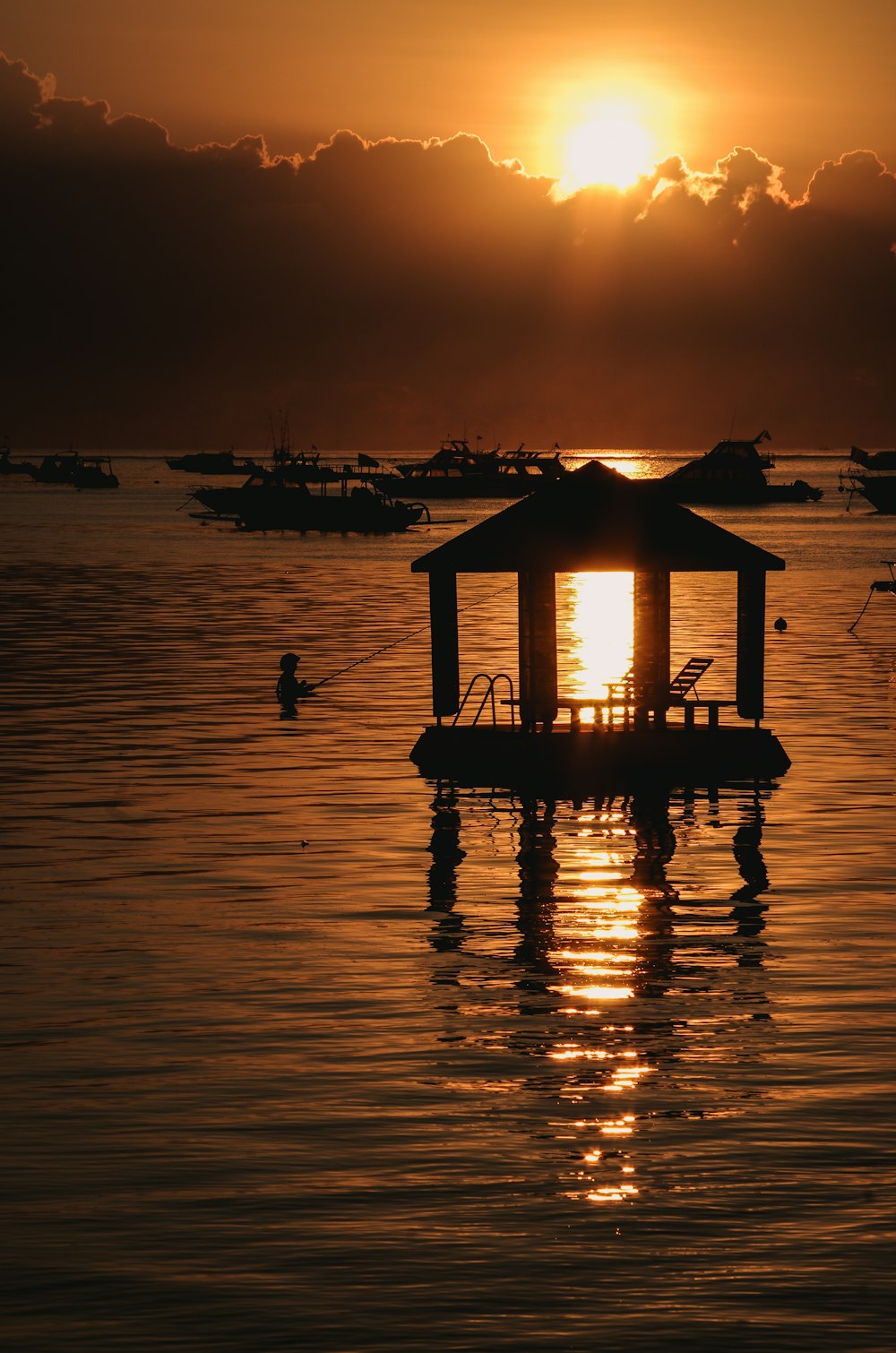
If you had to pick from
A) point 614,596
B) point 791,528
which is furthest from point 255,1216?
point 791,528

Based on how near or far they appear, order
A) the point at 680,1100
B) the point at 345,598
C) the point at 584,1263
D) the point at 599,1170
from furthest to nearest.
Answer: the point at 345,598 < the point at 680,1100 < the point at 599,1170 < the point at 584,1263

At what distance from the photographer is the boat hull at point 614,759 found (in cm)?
2756

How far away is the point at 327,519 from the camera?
13412cm

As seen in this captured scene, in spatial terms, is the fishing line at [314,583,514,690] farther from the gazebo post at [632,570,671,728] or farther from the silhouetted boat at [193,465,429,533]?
the silhouetted boat at [193,465,429,533]

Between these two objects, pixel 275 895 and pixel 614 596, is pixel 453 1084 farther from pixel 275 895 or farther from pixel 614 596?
pixel 614 596

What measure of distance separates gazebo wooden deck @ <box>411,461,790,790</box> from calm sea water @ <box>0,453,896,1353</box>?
685 millimetres

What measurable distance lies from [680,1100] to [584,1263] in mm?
2967

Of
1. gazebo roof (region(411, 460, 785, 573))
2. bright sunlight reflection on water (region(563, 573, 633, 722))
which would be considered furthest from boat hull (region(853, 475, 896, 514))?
gazebo roof (region(411, 460, 785, 573))

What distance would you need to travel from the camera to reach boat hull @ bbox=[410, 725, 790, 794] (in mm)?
27562

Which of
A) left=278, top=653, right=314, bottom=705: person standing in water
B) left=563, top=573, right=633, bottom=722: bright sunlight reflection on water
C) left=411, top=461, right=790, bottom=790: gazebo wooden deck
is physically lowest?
left=563, top=573, right=633, bottom=722: bright sunlight reflection on water

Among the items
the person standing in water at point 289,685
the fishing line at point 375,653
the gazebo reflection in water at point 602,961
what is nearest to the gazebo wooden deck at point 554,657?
the gazebo reflection in water at point 602,961

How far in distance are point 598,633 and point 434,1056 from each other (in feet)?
161

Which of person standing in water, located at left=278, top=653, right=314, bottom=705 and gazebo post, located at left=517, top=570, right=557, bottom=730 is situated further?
person standing in water, located at left=278, top=653, right=314, bottom=705

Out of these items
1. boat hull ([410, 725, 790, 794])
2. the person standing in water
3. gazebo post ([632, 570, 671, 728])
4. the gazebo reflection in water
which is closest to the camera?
the gazebo reflection in water
